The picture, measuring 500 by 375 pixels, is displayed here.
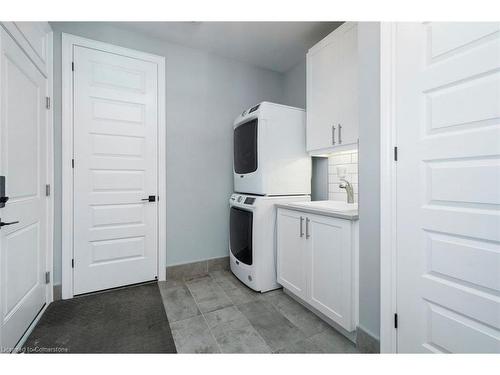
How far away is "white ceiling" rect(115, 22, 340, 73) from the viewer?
216cm

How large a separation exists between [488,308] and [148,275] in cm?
251

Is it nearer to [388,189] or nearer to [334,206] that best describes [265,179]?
[334,206]

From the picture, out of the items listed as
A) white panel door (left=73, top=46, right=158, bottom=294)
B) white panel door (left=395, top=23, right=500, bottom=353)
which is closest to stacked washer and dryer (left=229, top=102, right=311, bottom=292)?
white panel door (left=73, top=46, right=158, bottom=294)

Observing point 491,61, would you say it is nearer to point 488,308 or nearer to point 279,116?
point 488,308

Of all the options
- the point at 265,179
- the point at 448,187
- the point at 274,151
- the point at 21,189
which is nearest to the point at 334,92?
the point at 274,151

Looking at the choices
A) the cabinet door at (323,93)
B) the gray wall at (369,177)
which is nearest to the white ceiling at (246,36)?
the cabinet door at (323,93)

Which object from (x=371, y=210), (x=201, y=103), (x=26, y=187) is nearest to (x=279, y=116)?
(x=201, y=103)

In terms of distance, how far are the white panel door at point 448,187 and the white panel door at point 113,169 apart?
2170 millimetres

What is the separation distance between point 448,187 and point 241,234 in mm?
1702

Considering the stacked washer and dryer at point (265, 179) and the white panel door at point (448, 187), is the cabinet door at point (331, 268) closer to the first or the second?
the white panel door at point (448, 187)

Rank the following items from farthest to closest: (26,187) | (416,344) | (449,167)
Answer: (26,187)
(416,344)
(449,167)

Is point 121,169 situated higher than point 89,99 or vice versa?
point 89,99

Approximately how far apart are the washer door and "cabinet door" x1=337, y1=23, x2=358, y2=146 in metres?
1.09
